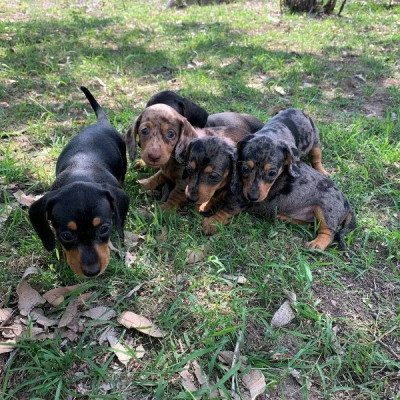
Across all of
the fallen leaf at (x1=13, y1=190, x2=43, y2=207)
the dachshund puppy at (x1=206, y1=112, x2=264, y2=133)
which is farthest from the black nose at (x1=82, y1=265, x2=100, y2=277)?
the dachshund puppy at (x1=206, y1=112, x2=264, y2=133)

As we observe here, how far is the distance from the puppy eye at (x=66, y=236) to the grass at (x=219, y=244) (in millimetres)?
468

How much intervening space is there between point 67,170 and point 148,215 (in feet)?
2.85

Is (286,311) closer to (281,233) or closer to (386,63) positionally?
(281,233)

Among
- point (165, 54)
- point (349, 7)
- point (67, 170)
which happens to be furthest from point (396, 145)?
point (349, 7)

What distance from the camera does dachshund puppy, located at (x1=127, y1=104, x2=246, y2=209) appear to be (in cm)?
385

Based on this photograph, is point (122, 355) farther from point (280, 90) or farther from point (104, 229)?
point (280, 90)

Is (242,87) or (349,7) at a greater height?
(349,7)

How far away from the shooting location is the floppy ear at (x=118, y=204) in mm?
2953

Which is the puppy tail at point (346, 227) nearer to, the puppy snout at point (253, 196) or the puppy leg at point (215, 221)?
the puppy snout at point (253, 196)

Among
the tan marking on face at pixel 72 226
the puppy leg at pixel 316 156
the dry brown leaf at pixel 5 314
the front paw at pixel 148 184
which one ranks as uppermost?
the tan marking on face at pixel 72 226

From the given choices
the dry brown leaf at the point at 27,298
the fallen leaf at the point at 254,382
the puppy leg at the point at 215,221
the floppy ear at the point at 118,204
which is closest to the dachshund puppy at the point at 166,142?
the puppy leg at the point at 215,221

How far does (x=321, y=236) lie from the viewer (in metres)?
3.63

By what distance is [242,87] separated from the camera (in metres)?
6.44

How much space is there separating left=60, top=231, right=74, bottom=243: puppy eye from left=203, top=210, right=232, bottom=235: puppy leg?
134 cm
